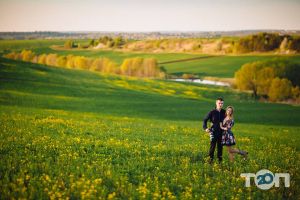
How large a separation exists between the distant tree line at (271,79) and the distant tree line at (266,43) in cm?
4752

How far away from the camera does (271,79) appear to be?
262 feet

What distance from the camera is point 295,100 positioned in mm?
76875

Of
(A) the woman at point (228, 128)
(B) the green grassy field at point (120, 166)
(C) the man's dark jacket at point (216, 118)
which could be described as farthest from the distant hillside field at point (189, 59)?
(C) the man's dark jacket at point (216, 118)

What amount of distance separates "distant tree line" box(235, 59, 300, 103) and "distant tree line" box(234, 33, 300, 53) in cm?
4752

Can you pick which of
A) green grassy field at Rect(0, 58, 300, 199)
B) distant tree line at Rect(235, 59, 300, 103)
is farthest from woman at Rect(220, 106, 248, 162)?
distant tree line at Rect(235, 59, 300, 103)

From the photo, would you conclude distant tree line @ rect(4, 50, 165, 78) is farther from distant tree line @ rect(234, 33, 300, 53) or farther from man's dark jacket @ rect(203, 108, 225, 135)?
man's dark jacket @ rect(203, 108, 225, 135)

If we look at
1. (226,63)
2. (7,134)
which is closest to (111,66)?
(226,63)

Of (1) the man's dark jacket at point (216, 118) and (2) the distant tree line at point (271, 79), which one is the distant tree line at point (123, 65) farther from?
(1) the man's dark jacket at point (216, 118)

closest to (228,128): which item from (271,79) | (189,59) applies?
(271,79)

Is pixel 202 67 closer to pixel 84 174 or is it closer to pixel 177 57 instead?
pixel 177 57

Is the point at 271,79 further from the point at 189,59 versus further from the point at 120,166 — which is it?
the point at 189,59

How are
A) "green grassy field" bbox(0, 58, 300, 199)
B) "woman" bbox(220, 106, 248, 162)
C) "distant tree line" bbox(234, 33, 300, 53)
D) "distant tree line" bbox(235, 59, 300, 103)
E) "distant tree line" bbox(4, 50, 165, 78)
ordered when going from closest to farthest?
"green grassy field" bbox(0, 58, 300, 199), "woman" bbox(220, 106, 248, 162), "distant tree line" bbox(235, 59, 300, 103), "distant tree line" bbox(4, 50, 165, 78), "distant tree line" bbox(234, 33, 300, 53)

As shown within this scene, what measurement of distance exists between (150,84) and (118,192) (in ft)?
221

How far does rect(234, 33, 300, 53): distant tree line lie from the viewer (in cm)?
12888
